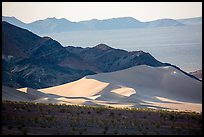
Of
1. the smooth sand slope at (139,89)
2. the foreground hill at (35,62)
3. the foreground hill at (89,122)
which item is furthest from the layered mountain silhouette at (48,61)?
the foreground hill at (89,122)

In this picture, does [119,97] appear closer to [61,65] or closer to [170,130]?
[170,130]

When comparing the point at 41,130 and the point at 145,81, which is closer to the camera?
the point at 41,130

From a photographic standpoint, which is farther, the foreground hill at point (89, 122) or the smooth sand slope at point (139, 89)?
the smooth sand slope at point (139, 89)

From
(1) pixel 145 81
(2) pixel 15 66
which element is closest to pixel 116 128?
(1) pixel 145 81

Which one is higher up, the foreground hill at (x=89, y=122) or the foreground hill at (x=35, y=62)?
the foreground hill at (x=35, y=62)

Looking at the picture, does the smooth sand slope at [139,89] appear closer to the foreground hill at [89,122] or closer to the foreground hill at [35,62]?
the foreground hill at [35,62]

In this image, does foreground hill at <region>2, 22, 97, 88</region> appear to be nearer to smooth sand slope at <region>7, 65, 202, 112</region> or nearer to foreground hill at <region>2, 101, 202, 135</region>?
smooth sand slope at <region>7, 65, 202, 112</region>
